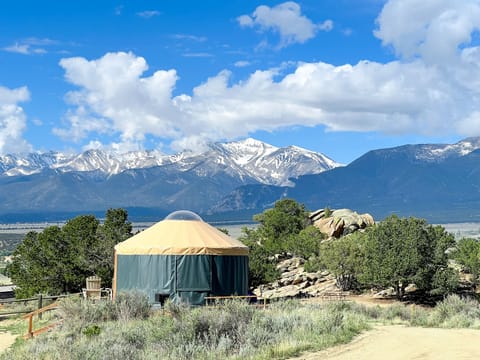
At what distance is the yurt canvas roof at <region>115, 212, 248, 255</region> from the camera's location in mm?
21625

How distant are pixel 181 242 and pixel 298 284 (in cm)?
1560

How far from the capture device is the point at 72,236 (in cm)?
2750

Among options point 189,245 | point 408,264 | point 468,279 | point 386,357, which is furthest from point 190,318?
point 468,279

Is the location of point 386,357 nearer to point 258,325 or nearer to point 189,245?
point 258,325

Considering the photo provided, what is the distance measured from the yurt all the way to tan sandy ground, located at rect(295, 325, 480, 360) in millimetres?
7043

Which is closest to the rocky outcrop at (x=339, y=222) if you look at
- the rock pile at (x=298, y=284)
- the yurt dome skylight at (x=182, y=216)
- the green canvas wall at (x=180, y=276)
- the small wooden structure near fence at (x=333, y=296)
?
the rock pile at (x=298, y=284)

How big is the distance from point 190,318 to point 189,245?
8.04m

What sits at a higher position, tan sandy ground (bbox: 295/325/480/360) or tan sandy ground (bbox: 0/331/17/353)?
tan sandy ground (bbox: 295/325/480/360)

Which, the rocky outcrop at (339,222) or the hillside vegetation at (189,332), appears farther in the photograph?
the rocky outcrop at (339,222)

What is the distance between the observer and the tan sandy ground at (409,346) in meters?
12.4

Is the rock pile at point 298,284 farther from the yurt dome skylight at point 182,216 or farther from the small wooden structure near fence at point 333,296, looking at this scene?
the yurt dome skylight at point 182,216

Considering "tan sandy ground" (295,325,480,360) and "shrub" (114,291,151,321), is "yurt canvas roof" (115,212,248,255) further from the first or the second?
"tan sandy ground" (295,325,480,360)

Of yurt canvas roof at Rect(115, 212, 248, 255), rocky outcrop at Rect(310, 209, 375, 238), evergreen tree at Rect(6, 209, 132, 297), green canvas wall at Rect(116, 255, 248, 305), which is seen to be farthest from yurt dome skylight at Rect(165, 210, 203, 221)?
rocky outcrop at Rect(310, 209, 375, 238)

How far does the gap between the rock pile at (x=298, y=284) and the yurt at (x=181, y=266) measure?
9.80 meters
